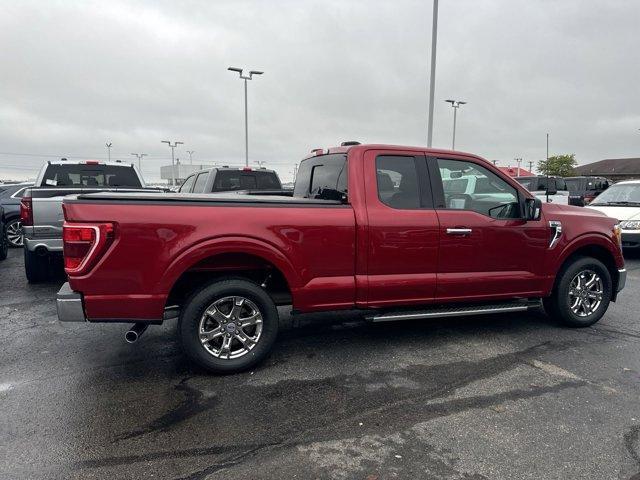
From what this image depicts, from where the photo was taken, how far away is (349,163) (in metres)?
4.50

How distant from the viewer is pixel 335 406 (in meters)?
3.51

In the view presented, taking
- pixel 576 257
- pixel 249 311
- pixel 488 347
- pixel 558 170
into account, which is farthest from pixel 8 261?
pixel 558 170

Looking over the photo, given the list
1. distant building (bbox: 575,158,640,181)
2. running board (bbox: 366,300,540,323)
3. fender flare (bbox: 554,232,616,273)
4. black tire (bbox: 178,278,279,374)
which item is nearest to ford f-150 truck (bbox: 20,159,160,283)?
black tire (bbox: 178,278,279,374)

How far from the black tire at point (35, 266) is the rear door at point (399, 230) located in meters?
5.81

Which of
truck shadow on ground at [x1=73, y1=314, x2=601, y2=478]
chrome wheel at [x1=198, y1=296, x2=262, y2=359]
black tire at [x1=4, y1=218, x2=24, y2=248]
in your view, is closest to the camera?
truck shadow on ground at [x1=73, y1=314, x2=601, y2=478]

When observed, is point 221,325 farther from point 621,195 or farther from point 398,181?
point 621,195

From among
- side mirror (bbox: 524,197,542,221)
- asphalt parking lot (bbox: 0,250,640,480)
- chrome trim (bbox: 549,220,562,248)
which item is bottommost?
asphalt parking lot (bbox: 0,250,640,480)

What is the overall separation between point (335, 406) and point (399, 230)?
1.69 meters

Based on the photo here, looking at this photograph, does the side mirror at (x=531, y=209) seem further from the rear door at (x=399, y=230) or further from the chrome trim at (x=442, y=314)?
the rear door at (x=399, y=230)

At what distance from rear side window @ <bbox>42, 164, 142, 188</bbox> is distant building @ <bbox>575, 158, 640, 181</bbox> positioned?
75.5 meters

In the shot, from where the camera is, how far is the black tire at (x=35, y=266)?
298 inches

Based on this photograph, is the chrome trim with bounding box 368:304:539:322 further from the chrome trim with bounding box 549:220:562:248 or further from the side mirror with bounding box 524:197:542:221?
the side mirror with bounding box 524:197:542:221

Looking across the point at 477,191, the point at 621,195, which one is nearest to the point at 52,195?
the point at 477,191

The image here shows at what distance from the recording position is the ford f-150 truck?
6.65m
